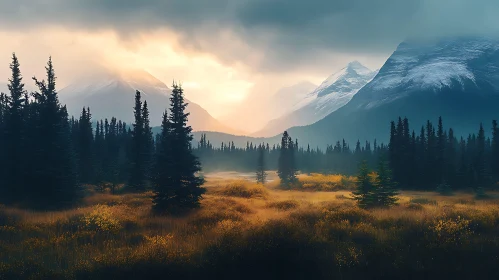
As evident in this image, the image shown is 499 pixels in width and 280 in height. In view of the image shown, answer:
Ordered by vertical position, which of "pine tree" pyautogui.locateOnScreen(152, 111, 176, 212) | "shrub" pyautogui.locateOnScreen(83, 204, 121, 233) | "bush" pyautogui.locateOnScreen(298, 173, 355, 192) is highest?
"pine tree" pyautogui.locateOnScreen(152, 111, 176, 212)

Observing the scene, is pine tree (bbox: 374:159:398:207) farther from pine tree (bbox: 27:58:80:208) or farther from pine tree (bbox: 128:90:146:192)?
pine tree (bbox: 128:90:146:192)

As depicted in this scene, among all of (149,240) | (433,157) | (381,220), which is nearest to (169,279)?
(149,240)

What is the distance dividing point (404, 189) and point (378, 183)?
36044 mm

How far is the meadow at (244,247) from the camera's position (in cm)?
1421

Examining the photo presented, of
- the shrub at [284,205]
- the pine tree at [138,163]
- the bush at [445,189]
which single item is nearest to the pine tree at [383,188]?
the shrub at [284,205]

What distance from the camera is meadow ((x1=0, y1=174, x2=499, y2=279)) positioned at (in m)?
14.2

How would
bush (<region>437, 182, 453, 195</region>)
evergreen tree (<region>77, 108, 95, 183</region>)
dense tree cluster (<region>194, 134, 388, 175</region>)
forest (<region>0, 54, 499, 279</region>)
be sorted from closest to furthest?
forest (<region>0, 54, 499, 279</region>) < bush (<region>437, 182, 453, 195</region>) < evergreen tree (<region>77, 108, 95, 183</region>) < dense tree cluster (<region>194, 134, 388, 175</region>)

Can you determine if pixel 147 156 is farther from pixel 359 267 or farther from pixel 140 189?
pixel 359 267

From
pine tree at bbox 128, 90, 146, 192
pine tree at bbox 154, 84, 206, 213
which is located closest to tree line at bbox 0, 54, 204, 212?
pine tree at bbox 154, 84, 206, 213

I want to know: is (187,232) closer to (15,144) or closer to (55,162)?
(55,162)

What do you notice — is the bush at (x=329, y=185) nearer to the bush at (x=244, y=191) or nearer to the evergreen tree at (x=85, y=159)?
the bush at (x=244, y=191)

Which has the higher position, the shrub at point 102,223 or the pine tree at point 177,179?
the pine tree at point 177,179

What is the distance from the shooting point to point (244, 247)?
53.2 ft

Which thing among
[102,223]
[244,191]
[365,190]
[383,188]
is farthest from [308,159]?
[102,223]
